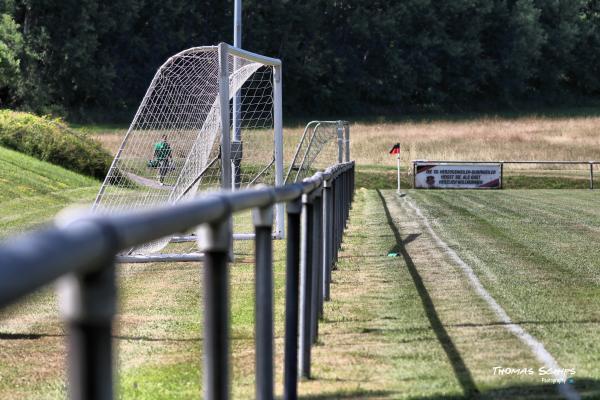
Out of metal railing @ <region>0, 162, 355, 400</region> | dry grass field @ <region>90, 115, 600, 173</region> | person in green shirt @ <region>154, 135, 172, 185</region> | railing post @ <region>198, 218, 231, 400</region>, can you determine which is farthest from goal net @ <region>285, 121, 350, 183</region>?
dry grass field @ <region>90, 115, 600, 173</region>

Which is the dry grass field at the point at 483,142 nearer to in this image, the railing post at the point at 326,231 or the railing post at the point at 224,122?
the railing post at the point at 224,122

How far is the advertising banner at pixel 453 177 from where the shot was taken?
37.0 m

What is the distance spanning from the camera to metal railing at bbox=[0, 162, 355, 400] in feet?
6.44

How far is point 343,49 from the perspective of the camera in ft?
287

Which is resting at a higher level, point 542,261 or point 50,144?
point 50,144

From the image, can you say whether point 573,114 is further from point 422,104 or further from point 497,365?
point 497,365

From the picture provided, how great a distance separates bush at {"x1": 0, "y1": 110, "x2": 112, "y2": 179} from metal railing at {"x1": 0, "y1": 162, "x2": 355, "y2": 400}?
26870 mm

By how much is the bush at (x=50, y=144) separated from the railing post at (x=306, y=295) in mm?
25731

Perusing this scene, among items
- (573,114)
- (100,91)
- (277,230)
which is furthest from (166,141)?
(573,114)

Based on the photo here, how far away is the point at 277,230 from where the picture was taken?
16797 millimetres

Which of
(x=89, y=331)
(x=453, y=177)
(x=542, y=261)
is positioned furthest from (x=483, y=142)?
(x=89, y=331)

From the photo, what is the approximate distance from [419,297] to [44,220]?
37.0ft

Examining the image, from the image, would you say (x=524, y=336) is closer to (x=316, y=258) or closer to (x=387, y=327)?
(x=387, y=327)

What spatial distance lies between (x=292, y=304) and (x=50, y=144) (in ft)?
89.8
